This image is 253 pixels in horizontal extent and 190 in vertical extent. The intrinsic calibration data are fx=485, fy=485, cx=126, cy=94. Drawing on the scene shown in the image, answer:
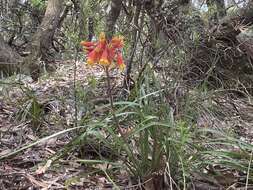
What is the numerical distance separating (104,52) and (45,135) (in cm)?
128

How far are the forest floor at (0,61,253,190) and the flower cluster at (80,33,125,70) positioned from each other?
19.3 inches

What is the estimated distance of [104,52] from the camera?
2139 mm

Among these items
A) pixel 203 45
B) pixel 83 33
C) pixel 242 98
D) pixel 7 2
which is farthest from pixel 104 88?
pixel 7 2

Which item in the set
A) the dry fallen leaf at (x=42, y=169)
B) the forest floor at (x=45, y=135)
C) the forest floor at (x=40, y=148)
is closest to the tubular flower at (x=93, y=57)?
the forest floor at (x=45, y=135)

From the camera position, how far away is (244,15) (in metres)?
5.22

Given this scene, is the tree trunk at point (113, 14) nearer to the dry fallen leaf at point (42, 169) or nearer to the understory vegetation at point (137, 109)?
the understory vegetation at point (137, 109)

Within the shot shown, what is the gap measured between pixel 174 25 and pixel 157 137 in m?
2.20

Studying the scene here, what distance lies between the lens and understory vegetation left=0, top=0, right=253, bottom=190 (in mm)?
2410

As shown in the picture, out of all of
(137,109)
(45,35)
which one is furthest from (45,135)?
(45,35)

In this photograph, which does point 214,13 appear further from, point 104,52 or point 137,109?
point 104,52

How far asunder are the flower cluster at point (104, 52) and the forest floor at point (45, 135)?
49cm

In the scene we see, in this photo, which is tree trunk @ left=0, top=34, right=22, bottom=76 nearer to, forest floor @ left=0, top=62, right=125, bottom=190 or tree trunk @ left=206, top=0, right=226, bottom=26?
forest floor @ left=0, top=62, right=125, bottom=190

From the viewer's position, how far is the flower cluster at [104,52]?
6.99 ft

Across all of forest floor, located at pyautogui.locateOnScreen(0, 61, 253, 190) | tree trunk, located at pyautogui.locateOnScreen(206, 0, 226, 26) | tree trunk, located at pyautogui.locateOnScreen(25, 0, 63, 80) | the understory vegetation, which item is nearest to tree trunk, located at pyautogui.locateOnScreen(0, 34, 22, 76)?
the understory vegetation
